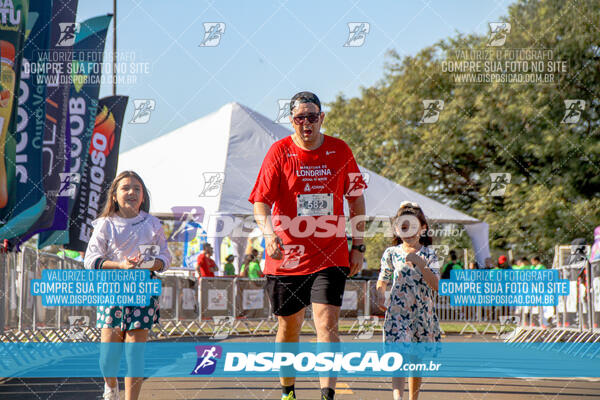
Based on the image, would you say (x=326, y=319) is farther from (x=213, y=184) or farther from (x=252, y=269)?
(x=213, y=184)

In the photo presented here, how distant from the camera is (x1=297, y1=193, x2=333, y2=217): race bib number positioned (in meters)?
6.20

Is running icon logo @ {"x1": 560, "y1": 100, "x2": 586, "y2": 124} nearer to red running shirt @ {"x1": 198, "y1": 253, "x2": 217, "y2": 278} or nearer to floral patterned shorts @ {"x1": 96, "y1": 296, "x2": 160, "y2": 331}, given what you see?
red running shirt @ {"x1": 198, "y1": 253, "x2": 217, "y2": 278}

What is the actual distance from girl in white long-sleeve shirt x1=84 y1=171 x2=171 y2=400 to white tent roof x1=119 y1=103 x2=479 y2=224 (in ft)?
52.8

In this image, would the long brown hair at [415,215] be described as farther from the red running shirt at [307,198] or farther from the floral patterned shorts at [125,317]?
the floral patterned shorts at [125,317]

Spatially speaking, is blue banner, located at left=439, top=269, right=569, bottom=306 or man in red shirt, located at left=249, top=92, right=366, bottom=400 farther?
blue banner, located at left=439, top=269, right=569, bottom=306

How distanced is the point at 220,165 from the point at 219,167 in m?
0.08

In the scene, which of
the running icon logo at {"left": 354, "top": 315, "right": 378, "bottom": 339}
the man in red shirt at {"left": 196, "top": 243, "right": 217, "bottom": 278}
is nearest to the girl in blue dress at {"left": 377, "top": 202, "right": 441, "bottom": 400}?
the running icon logo at {"left": 354, "top": 315, "right": 378, "bottom": 339}

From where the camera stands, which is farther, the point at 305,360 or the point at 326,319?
the point at 305,360

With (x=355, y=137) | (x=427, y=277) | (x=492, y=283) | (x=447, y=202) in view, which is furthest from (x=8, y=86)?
(x=355, y=137)

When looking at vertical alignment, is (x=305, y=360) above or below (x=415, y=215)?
below

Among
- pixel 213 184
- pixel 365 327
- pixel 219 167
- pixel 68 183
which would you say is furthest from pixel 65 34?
pixel 219 167

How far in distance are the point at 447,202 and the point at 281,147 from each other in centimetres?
3611

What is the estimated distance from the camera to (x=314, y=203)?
6.21 meters

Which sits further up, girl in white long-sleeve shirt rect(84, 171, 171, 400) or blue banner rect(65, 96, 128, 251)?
blue banner rect(65, 96, 128, 251)
